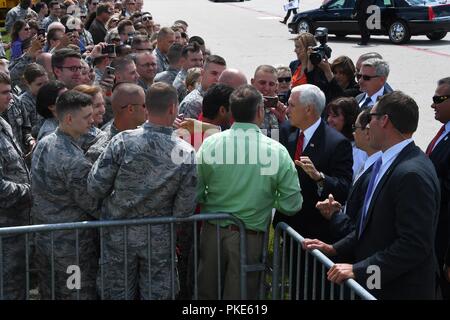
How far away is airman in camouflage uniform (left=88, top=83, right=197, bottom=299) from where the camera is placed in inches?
191

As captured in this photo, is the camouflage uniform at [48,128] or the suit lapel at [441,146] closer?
the suit lapel at [441,146]

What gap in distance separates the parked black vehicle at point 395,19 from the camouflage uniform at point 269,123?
1628 centimetres

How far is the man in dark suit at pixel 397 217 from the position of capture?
415 centimetres

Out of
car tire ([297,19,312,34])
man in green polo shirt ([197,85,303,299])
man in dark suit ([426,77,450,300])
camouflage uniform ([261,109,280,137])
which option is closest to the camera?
man in green polo shirt ([197,85,303,299])

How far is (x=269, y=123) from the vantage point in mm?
6762

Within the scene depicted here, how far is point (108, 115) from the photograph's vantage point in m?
7.75

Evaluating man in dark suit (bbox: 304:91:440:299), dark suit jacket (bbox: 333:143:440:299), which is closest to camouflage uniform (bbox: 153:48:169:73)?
man in dark suit (bbox: 304:91:440:299)

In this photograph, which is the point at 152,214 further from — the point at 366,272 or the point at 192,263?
the point at 366,272

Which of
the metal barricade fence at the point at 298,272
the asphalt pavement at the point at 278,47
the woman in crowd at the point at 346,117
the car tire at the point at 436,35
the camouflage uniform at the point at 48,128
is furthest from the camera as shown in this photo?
the car tire at the point at 436,35

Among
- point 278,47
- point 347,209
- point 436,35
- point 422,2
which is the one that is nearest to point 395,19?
point 422,2

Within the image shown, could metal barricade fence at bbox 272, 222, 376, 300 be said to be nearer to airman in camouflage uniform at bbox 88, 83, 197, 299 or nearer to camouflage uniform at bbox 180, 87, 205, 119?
airman in camouflage uniform at bbox 88, 83, 197, 299

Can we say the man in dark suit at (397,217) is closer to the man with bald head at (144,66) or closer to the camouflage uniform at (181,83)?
the camouflage uniform at (181,83)

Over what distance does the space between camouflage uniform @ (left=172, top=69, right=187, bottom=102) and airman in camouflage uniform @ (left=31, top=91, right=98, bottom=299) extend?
345 centimetres

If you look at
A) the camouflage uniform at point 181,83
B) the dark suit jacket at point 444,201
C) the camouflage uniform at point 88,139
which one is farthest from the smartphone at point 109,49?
the dark suit jacket at point 444,201
